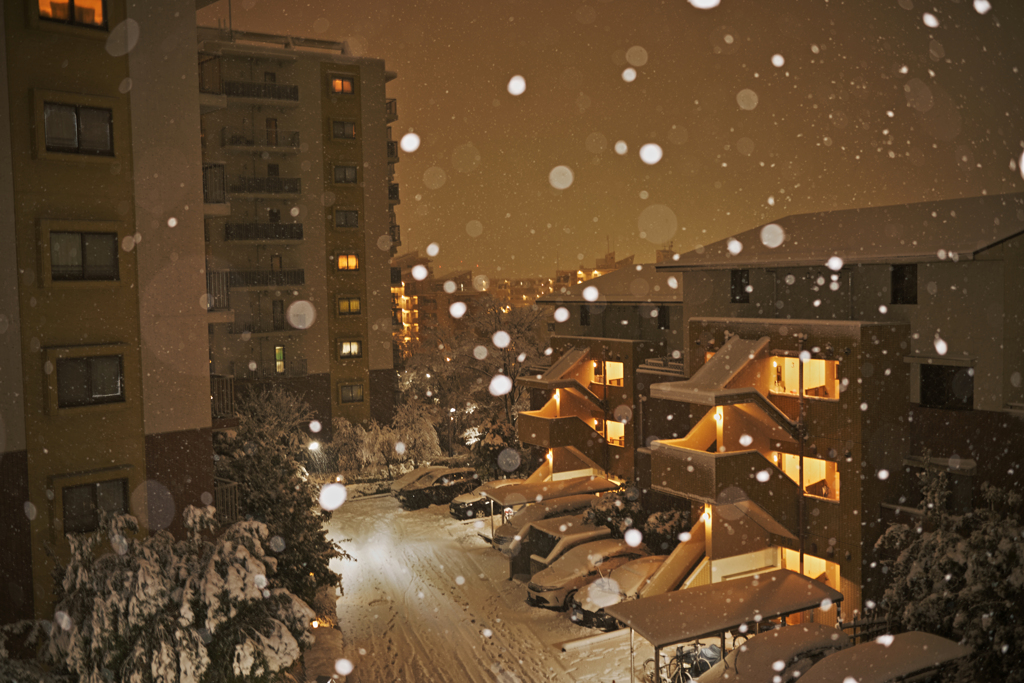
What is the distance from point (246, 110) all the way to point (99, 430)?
24.8 meters

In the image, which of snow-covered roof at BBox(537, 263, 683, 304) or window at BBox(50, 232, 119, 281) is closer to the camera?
window at BBox(50, 232, 119, 281)

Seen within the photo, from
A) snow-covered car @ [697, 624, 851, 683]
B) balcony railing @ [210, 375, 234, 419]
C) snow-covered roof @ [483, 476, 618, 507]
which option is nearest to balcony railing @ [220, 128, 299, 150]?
balcony railing @ [210, 375, 234, 419]

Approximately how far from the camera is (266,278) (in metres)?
34.2

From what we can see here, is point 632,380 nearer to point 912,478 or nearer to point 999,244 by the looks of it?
point 912,478

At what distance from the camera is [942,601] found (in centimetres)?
1284

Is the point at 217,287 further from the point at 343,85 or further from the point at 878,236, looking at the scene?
the point at 343,85

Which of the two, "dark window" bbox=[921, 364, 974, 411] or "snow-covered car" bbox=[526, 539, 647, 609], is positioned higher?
"dark window" bbox=[921, 364, 974, 411]

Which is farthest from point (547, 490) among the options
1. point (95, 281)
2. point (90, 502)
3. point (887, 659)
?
point (95, 281)

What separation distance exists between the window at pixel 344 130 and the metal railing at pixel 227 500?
2424cm

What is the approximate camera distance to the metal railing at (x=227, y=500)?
15875 mm

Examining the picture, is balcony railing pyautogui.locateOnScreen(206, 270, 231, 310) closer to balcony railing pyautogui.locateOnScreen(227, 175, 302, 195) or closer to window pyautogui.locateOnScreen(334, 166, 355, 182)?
balcony railing pyautogui.locateOnScreen(227, 175, 302, 195)

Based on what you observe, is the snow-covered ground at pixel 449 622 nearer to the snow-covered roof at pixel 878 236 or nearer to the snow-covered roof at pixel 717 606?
the snow-covered roof at pixel 717 606

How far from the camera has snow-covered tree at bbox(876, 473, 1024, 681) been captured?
1208cm

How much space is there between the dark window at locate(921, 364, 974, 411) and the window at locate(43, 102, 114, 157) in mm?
18148
